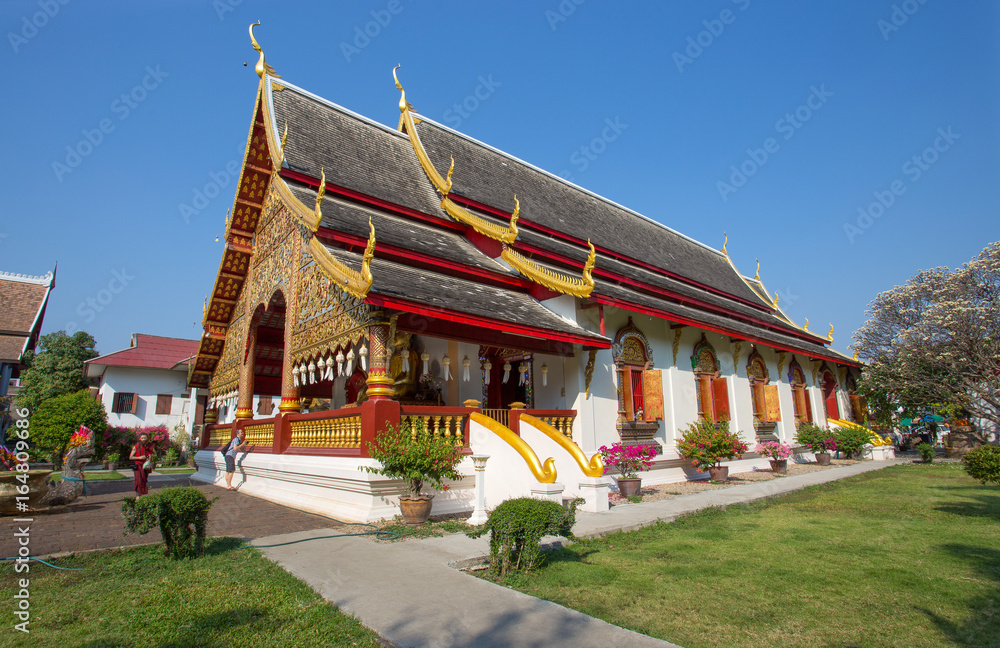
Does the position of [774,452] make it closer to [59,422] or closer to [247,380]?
[247,380]

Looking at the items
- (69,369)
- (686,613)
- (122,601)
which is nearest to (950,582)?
(686,613)

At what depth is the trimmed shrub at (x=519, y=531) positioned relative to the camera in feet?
14.4

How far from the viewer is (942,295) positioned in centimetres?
1761

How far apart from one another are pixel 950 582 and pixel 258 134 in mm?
13491

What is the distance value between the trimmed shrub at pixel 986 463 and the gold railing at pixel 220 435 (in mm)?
13848

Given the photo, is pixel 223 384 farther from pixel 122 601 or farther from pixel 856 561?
pixel 856 561

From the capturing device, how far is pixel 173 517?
506 centimetres

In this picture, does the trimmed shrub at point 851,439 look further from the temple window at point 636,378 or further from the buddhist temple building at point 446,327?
the temple window at point 636,378

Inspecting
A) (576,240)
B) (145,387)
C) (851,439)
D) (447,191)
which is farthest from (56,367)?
(851,439)

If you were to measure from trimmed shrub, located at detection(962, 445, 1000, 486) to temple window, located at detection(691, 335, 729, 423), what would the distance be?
6382 mm

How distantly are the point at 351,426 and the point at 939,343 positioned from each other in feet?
57.7

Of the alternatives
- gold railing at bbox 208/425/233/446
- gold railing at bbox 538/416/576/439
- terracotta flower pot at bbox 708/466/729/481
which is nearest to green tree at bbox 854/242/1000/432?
terracotta flower pot at bbox 708/466/729/481

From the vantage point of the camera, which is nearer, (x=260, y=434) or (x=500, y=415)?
(x=500, y=415)

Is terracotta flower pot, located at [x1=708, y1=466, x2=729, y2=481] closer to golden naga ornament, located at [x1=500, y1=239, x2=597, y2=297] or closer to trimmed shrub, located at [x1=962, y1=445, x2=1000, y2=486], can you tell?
golden naga ornament, located at [x1=500, y1=239, x2=597, y2=297]
